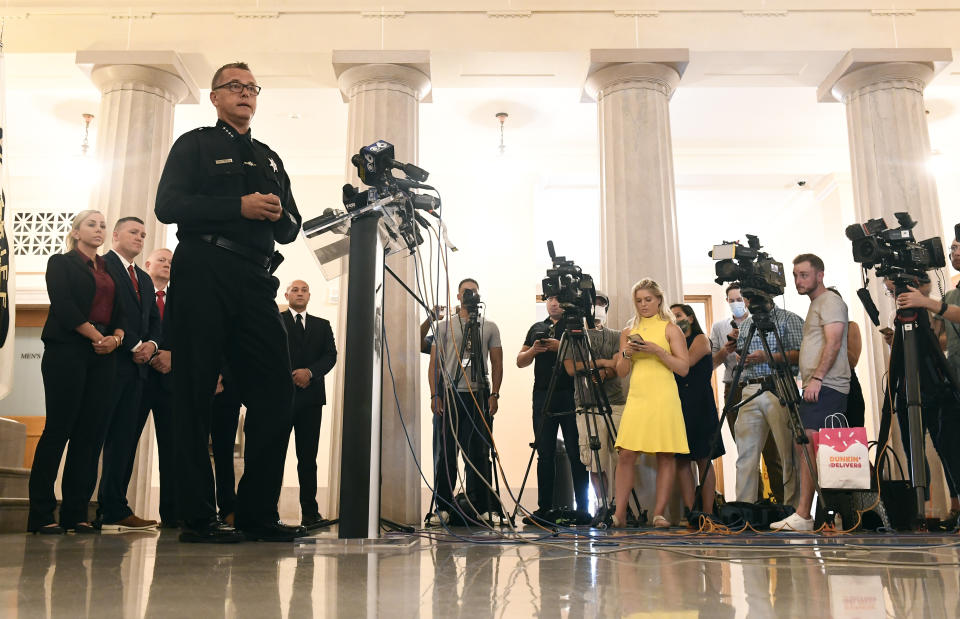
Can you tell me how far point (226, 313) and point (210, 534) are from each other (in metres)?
0.66

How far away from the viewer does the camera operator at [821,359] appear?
3801mm

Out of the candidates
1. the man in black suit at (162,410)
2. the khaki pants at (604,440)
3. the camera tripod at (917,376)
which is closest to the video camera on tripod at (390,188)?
the man in black suit at (162,410)

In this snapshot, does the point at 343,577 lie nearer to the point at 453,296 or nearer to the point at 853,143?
the point at 853,143

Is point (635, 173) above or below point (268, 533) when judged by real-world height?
above

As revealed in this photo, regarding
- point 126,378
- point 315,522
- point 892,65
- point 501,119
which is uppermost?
point 501,119

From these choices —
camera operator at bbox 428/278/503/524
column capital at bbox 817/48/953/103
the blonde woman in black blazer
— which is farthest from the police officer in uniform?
column capital at bbox 817/48/953/103

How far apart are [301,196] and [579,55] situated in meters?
4.15

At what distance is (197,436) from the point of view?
7.87 ft

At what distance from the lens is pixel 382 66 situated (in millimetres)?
5812

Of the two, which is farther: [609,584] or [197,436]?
[197,436]

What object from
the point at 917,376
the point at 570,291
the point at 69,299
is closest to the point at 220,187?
the point at 69,299

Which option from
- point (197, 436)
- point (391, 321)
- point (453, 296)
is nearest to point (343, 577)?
point (197, 436)

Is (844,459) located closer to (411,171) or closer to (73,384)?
(411,171)

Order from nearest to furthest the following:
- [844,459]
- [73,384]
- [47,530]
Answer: [47,530], [73,384], [844,459]
